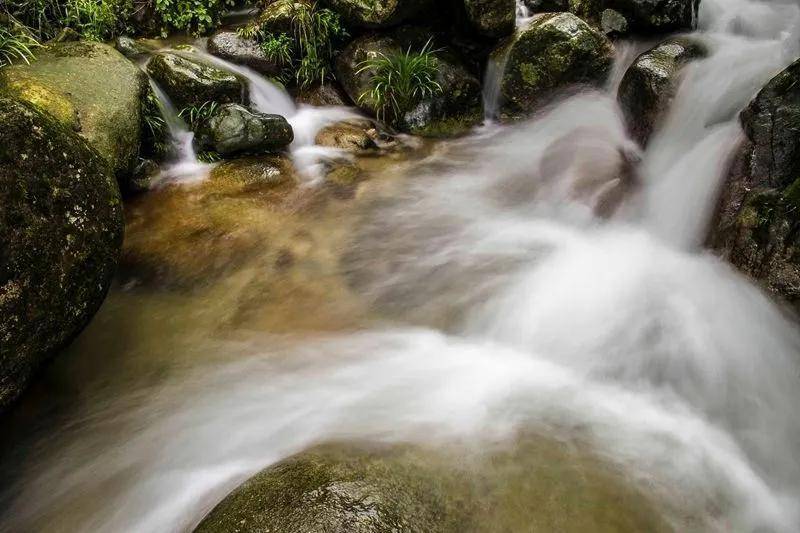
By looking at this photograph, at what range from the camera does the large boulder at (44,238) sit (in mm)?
2777

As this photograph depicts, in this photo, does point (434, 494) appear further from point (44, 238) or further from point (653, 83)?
point (653, 83)

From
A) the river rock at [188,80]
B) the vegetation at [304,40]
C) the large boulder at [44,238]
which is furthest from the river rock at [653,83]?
the large boulder at [44,238]

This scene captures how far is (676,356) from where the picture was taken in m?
3.67

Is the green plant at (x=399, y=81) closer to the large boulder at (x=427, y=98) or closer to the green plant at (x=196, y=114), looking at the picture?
the large boulder at (x=427, y=98)

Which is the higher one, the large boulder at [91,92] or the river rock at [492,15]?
the river rock at [492,15]

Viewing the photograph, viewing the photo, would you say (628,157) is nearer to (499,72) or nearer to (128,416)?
(499,72)

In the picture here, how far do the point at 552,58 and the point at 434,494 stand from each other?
6.47 metres

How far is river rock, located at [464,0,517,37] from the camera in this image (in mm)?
7230

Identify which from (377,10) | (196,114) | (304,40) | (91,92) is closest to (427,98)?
(377,10)

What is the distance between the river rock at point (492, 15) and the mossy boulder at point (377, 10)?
2.30 feet

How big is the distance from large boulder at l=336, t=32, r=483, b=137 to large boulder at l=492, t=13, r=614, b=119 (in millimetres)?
593

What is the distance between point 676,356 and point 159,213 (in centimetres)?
527

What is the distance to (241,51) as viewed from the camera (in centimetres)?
770

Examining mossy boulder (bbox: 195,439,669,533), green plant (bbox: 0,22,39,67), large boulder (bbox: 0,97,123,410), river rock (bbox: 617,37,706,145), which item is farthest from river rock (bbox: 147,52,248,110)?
mossy boulder (bbox: 195,439,669,533)
